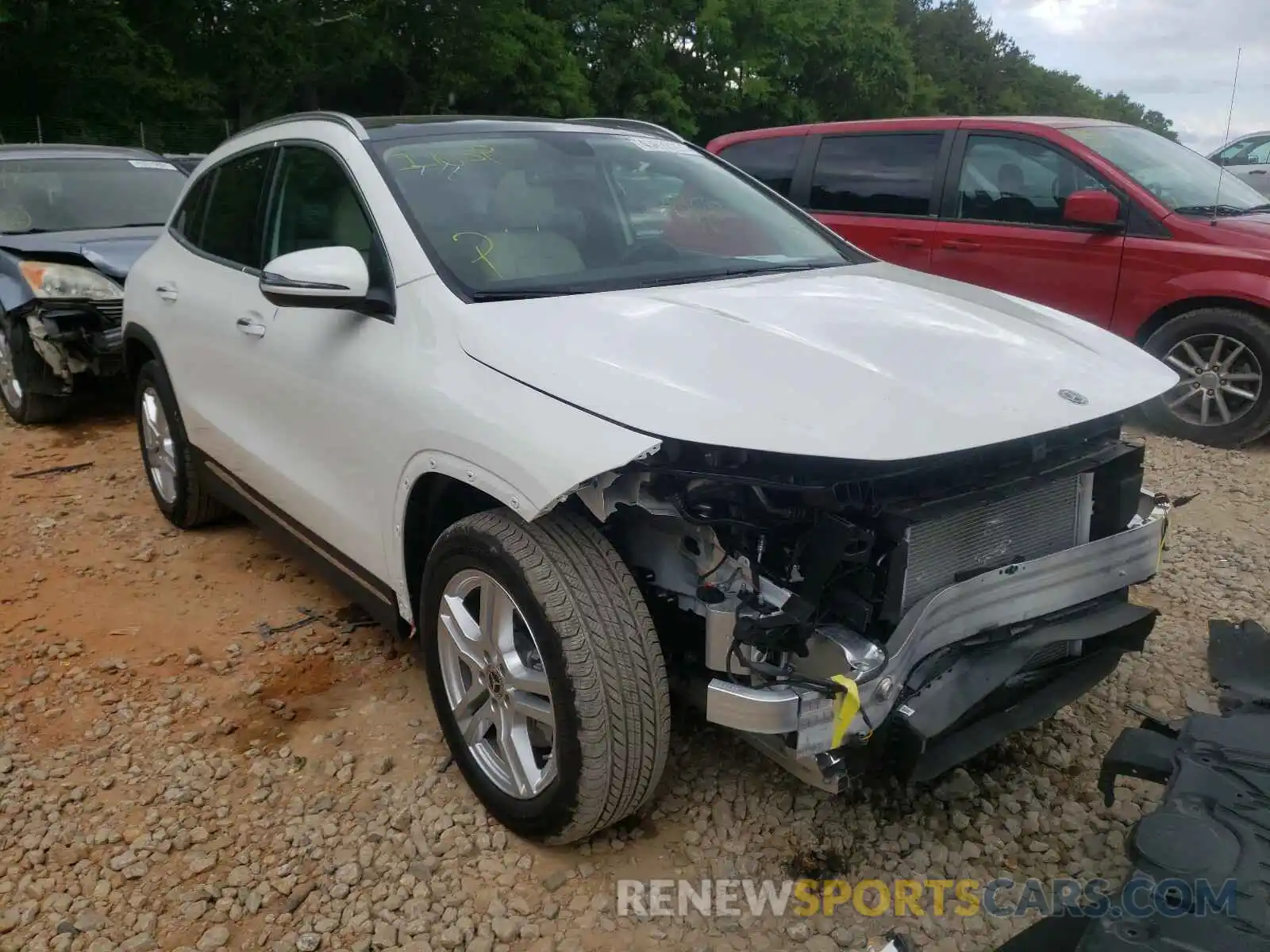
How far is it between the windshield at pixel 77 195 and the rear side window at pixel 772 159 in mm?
4094

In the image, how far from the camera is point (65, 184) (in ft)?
23.5

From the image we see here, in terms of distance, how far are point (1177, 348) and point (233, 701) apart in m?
5.19

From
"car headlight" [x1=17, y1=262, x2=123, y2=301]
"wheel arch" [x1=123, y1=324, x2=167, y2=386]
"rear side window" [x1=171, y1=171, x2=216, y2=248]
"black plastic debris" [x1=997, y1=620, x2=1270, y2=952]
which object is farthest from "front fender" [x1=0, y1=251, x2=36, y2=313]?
"black plastic debris" [x1=997, y1=620, x2=1270, y2=952]

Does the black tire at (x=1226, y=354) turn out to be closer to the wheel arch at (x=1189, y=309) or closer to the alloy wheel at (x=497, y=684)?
the wheel arch at (x=1189, y=309)

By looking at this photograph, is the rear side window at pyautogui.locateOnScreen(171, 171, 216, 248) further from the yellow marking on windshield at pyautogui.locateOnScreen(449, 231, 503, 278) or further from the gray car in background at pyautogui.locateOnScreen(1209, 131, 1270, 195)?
the gray car in background at pyautogui.locateOnScreen(1209, 131, 1270, 195)

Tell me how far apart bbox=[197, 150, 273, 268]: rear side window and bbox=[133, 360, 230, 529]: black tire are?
0.67 meters

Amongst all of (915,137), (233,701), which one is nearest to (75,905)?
(233,701)

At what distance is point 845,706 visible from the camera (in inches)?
84.0

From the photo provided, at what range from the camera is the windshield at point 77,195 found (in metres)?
6.91

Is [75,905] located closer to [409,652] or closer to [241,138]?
[409,652]

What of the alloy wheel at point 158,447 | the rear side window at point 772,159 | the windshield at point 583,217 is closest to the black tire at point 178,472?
the alloy wheel at point 158,447

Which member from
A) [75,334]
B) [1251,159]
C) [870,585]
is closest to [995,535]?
[870,585]

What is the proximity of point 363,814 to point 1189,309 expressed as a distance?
519 centimetres

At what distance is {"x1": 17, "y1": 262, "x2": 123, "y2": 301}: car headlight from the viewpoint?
20.2 feet
